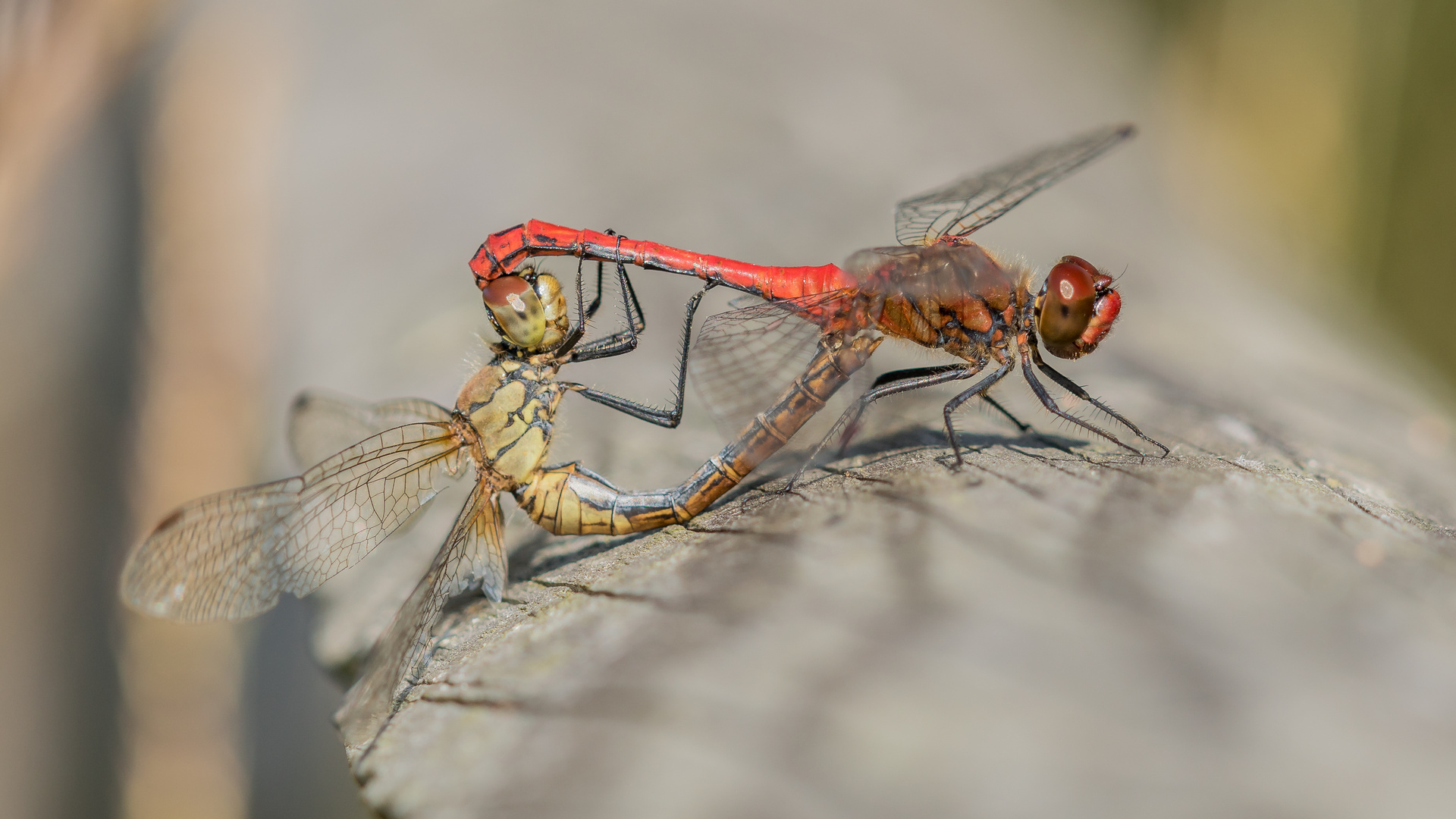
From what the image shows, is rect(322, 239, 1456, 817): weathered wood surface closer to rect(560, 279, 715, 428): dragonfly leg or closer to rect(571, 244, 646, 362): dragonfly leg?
rect(560, 279, 715, 428): dragonfly leg

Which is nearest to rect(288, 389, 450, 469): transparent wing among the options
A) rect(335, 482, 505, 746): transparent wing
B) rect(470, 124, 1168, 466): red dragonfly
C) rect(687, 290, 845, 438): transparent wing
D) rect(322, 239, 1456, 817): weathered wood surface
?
rect(335, 482, 505, 746): transparent wing

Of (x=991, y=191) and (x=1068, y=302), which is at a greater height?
(x=991, y=191)

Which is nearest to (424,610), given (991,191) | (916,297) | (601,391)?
(601,391)

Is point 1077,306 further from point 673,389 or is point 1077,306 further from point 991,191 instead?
point 673,389

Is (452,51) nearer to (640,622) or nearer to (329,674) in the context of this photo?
(329,674)

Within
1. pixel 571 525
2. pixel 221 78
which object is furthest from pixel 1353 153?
pixel 221 78

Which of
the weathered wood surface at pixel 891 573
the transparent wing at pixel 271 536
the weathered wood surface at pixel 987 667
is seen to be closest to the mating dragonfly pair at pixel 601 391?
the transparent wing at pixel 271 536
